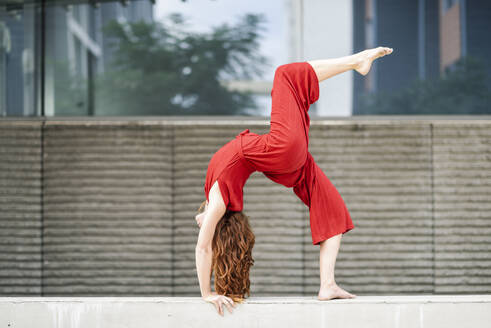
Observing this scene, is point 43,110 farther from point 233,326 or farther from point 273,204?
point 233,326

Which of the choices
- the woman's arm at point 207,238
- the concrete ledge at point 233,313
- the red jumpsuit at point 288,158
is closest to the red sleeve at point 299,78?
the red jumpsuit at point 288,158

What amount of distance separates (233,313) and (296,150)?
947 millimetres

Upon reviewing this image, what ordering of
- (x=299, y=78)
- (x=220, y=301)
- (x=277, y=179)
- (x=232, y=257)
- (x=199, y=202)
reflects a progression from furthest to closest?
(x=199, y=202), (x=277, y=179), (x=299, y=78), (x=232, y=257), (x=220, y=301)

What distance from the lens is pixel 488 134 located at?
15.9ft

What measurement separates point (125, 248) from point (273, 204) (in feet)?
5.09

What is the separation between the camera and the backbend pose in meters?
2.71

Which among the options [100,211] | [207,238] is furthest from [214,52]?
[207,238]

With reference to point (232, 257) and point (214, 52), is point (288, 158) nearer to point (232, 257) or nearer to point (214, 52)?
point (232, 257)

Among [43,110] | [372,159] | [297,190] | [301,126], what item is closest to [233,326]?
[297,190]

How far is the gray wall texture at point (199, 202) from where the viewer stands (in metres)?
4.84

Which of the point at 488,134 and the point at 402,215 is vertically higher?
the point at 488,134

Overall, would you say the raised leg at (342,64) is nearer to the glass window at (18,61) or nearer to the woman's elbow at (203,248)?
the woman's elbow at (203,248)

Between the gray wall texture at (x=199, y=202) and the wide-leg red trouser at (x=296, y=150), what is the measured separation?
1908mm

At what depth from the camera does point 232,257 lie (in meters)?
2.71
